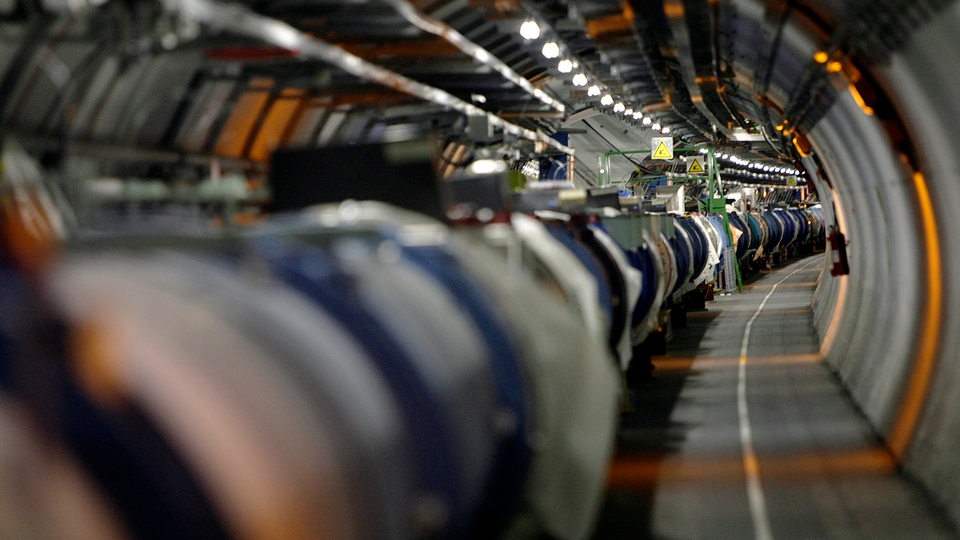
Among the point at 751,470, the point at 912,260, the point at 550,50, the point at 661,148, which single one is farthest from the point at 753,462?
the point at 661,148

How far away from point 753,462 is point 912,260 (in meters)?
2.49

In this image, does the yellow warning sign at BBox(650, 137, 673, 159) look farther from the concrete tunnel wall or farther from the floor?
the concrete tunnel wall

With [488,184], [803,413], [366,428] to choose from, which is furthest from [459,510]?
[803,413]

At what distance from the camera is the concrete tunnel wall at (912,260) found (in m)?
9.78

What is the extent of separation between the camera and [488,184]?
1069 centimetres

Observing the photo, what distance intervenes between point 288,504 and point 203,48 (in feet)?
17.0

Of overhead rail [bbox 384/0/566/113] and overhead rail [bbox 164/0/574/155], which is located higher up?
overhead rail [bbox 384/0/566/113]

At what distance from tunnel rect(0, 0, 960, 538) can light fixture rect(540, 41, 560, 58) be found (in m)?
0.16

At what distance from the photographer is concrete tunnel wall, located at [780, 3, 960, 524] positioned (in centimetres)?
978

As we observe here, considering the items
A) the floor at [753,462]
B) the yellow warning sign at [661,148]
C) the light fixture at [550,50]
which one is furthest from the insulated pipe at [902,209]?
the yellow warning sign at [661,148]

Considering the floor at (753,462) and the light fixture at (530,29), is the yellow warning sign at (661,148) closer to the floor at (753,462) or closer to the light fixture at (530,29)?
the floor at (753,462)

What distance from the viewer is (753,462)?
471 inches

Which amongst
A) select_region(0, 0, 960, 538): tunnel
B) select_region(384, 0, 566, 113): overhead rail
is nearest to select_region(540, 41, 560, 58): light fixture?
select_region(0, 0, 960, 538): tunnel

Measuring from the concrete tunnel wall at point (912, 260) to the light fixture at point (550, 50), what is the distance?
4012 millimetres
